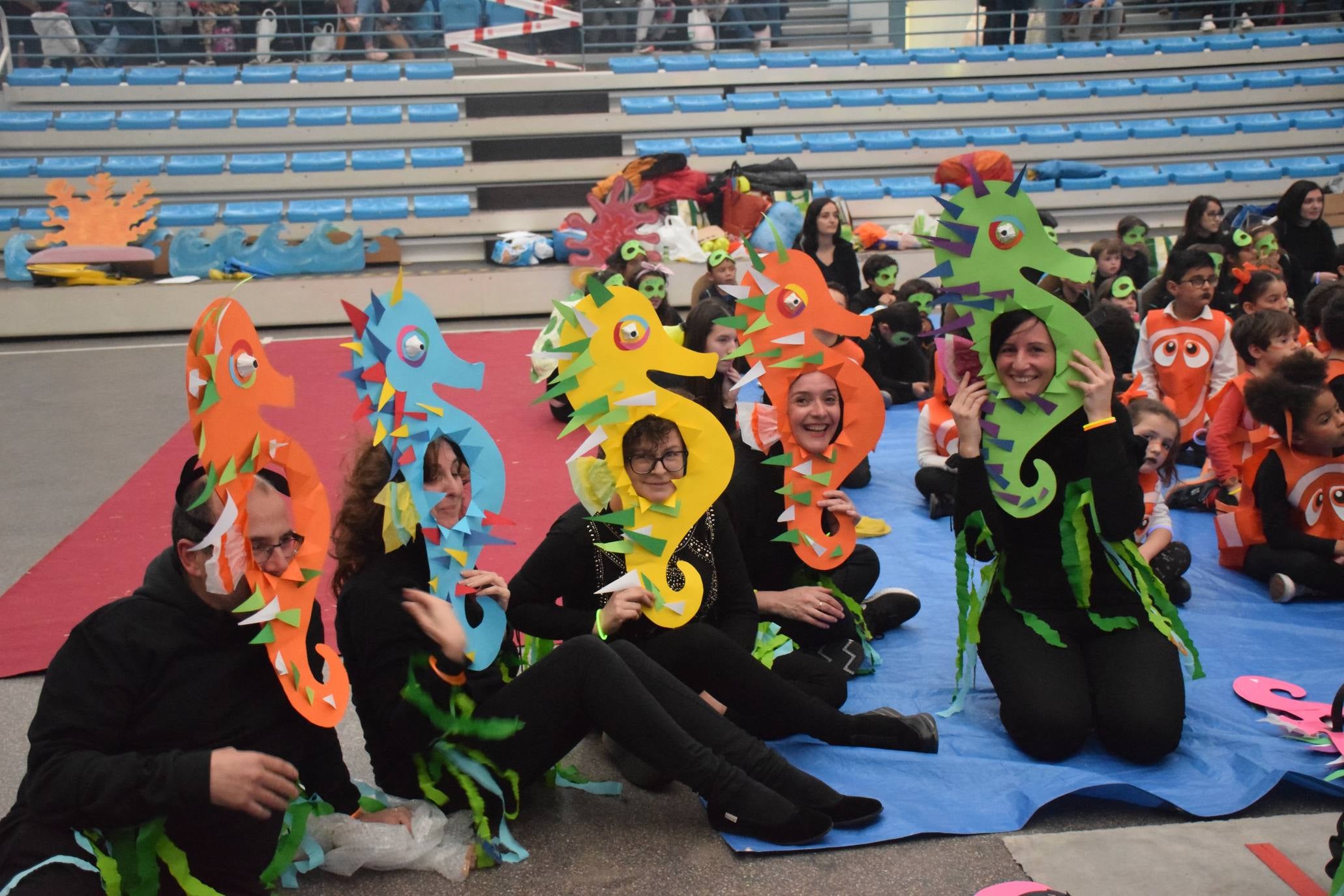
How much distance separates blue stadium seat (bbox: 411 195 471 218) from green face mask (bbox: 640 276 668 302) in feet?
19.6

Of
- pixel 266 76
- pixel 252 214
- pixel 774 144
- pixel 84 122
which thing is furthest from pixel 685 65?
pixel 84 122

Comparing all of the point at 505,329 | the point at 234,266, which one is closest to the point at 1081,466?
the point at 505,329

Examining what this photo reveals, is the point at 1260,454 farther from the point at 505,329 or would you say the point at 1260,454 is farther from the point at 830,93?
the point at 830,93

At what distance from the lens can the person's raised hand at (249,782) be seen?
2133 millimetres

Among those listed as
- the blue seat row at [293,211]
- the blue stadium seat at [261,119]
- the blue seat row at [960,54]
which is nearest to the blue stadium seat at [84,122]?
the blue stadium seat at [261,119]

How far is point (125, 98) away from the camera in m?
12.0

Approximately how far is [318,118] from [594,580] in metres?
10.1

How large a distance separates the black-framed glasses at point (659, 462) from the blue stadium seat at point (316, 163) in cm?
952

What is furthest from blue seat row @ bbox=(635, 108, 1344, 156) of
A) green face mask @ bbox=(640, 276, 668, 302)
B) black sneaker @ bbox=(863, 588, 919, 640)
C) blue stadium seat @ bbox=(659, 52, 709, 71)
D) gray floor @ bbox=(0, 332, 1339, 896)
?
gray floor @ bbox=(0, 332, 1339, 896)

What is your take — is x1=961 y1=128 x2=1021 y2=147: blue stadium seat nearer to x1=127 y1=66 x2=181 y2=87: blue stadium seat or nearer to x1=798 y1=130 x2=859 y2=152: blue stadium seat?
x1=798 y1=130 x2=859 y2=152: blue stadium seat

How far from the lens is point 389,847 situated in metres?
2.51

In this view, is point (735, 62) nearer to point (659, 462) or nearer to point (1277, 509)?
point (1277, 509)

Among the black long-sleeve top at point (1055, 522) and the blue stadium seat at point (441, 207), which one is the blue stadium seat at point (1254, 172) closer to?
the blue stadium seat at point (441, 207)

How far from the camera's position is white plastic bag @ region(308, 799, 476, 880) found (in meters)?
2.50
